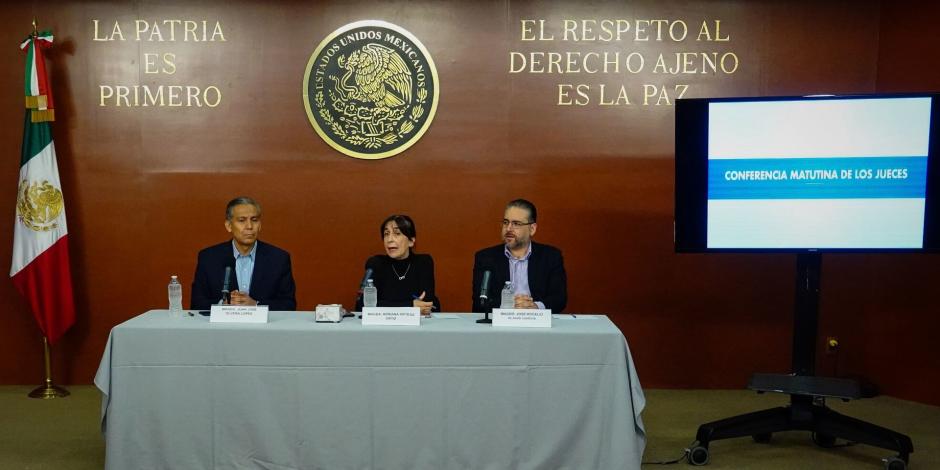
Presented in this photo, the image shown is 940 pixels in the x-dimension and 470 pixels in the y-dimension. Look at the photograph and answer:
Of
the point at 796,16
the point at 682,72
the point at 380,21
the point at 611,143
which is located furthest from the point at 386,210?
the point at 796,16

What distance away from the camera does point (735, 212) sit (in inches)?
154

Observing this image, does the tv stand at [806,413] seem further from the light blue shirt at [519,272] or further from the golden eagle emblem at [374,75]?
the golden eagle emblem at [374,75]

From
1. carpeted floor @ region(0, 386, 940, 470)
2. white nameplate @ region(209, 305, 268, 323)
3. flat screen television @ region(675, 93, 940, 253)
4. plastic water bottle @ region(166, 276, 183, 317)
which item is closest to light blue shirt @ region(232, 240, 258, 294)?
plastic water bottle @ region(166, 276, 183, 317)

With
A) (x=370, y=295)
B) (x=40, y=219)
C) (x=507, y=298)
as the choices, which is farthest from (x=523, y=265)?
(x=40, y=219)

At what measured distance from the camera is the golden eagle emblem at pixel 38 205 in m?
4.80

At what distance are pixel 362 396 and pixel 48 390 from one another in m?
2.76

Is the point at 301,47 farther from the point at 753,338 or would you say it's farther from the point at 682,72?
the point at 753,338

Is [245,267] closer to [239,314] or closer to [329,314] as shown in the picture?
[239,314]

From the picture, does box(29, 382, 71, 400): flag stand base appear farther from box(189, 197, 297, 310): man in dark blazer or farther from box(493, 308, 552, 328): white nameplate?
box(493, 308, 552, 328): white nameplate

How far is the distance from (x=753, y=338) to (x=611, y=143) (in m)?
1.53

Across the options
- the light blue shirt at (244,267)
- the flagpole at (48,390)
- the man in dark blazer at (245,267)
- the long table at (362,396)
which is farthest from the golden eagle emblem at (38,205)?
the long table at (362,396)

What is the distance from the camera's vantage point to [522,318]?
10.6 feet

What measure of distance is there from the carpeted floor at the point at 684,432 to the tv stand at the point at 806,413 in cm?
12

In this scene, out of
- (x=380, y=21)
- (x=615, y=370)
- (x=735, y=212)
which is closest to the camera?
(x=615, y=370)
